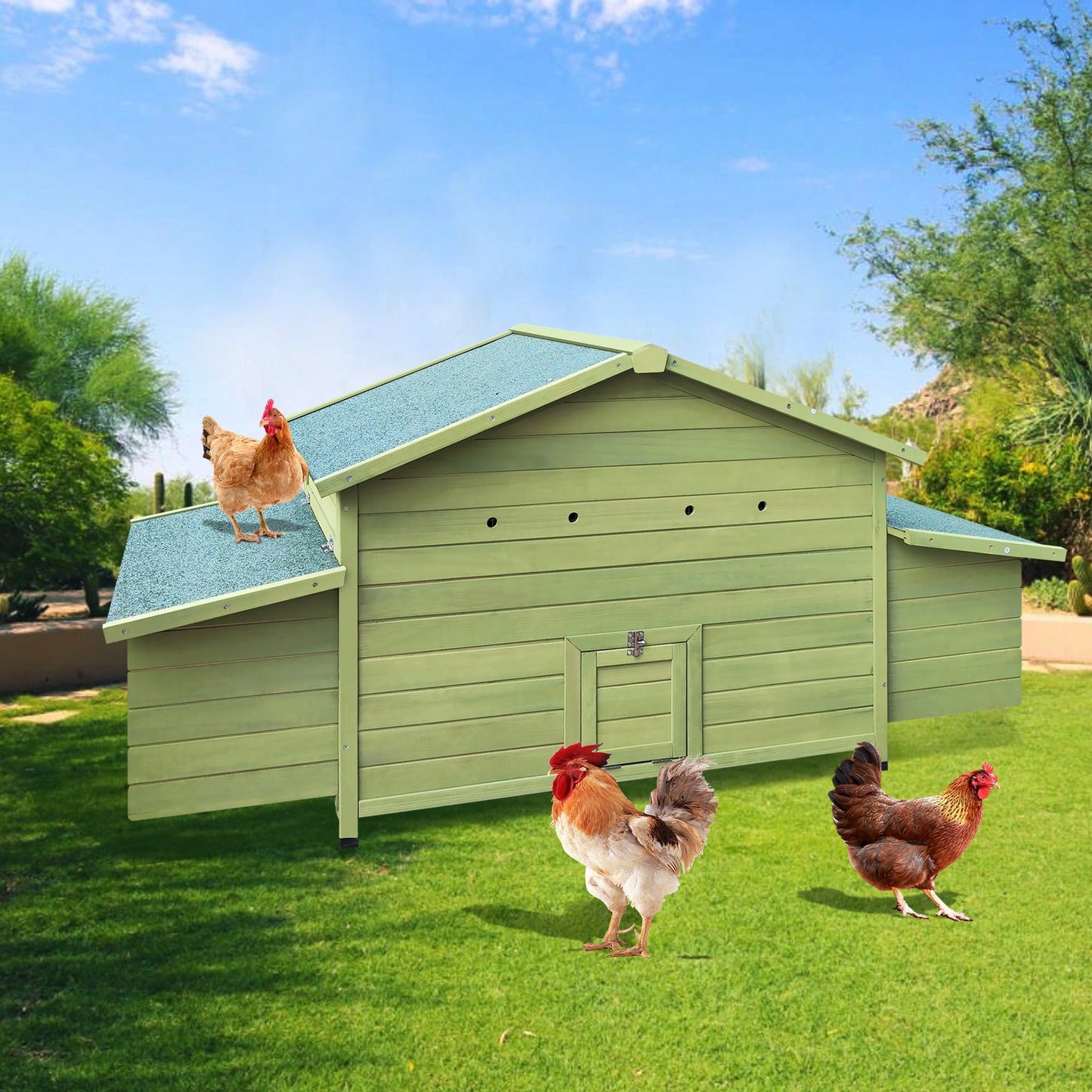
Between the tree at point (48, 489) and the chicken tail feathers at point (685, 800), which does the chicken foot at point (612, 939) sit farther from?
the tree at point (48, 489)

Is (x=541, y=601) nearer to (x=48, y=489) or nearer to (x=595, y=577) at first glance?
(x=595, y=577)

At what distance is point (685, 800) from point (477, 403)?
3.02 meters

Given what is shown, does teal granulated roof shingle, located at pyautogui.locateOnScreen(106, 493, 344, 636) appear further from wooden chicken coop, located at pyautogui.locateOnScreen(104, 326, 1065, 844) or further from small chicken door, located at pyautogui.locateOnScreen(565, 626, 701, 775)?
small chicken door, located at pyautogui.locateOnScreen(565, 626, 701, 775)

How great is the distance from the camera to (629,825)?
182 inches

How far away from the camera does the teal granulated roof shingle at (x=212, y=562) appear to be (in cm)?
→ 615

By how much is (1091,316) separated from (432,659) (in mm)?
13825

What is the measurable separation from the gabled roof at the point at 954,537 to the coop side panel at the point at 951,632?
13 cm

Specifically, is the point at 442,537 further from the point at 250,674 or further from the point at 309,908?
the point at 309,908

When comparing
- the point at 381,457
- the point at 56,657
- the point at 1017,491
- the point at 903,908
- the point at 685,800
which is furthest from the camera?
the point at 1017,491

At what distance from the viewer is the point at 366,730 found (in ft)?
21.2

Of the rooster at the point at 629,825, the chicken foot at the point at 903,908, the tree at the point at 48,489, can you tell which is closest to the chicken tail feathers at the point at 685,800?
the rooster at the point at 629,825

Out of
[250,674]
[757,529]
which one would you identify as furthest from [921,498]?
[250,674]

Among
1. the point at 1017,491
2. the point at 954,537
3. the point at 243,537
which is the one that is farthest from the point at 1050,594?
the point at 243,537

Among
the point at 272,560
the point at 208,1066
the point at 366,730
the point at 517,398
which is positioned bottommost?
the point at 208,1066
